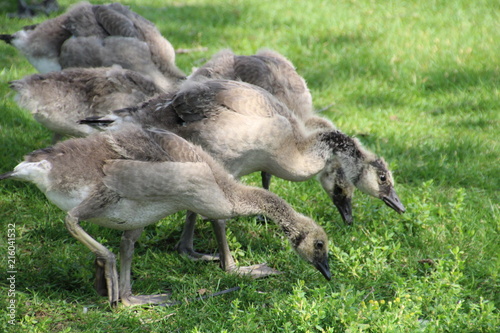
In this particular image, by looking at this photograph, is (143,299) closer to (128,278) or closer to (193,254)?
(128,278)

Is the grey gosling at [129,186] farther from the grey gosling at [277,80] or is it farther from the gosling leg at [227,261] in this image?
the grey gosling at [277,80]

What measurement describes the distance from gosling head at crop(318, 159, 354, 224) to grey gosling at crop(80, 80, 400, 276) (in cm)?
21

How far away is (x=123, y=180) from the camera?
4.44 metres

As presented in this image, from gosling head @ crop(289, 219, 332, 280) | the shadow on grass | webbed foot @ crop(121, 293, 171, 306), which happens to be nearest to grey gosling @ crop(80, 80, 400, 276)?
gosling head @ crop(289, 219, 332, 280)

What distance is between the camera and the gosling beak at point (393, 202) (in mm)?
5715

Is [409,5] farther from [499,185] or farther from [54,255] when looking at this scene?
[54,255]

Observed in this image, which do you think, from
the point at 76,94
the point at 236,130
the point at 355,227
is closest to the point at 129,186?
the point at 236,130

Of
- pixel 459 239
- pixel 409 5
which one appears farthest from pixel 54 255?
pixel 409 5

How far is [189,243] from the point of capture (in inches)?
219

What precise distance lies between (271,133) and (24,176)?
1968 mm

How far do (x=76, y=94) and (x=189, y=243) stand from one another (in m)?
1.86

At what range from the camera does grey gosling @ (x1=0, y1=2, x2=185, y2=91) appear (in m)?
7.01

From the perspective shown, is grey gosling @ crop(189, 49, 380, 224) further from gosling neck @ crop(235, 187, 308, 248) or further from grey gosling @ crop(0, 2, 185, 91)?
gosling neck @ crop(235, 187, 308, 248)

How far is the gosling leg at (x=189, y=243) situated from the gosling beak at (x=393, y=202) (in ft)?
5.35
